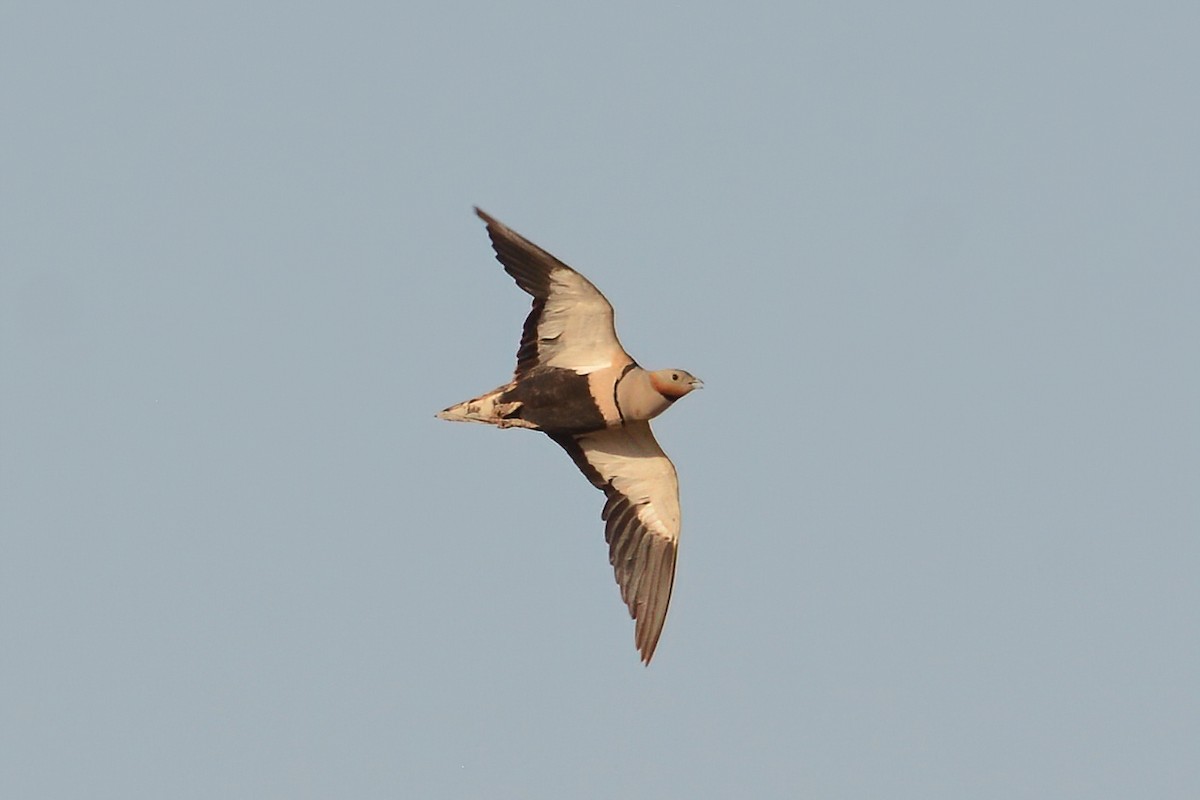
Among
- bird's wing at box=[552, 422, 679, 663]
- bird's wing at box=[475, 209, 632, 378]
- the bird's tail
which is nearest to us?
bird's wing at box=[475, 209, 632, 378]

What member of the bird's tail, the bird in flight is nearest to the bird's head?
the bird in flight

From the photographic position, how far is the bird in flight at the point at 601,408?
23594 mm

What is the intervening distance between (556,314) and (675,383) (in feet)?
5.35

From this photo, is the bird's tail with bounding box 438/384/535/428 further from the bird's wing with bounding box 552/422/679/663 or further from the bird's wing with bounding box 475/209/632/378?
the bird's wing with bounding box 552/422/679/663

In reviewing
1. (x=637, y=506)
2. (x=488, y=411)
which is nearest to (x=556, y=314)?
(x=488, y=411)

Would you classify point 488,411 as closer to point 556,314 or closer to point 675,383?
point 556,314

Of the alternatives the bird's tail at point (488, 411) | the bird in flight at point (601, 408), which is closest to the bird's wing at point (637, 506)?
the bird in flight at point (601, 408)

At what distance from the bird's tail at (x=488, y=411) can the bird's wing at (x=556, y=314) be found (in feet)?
1.35

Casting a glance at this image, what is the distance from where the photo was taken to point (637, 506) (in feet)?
81.4

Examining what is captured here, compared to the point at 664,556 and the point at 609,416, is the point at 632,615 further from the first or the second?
the point at 609,416

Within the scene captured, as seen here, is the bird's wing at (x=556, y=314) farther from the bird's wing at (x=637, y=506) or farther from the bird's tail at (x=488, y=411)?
the bird's wing at (x=637, y=506)

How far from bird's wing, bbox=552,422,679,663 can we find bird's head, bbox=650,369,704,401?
30.9 inches

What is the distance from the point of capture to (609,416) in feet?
78.7

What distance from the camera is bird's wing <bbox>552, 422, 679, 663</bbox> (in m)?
24.4
